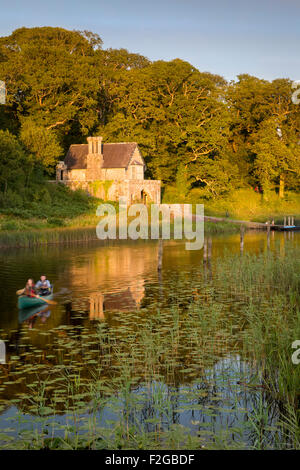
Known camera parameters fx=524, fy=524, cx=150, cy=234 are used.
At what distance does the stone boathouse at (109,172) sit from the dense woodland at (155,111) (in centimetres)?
283

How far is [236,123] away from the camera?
82562 mm

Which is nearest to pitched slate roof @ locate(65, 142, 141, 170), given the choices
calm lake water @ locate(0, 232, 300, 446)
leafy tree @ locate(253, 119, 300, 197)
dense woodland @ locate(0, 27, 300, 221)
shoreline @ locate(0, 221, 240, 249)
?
dense woodland @ locate(0, 27, 300, 221)

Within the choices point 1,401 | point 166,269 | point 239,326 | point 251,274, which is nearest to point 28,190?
point 166,269

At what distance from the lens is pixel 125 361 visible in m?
12.2

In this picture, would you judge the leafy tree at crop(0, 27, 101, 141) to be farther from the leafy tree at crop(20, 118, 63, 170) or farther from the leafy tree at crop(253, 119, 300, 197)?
the leafy tree at crop(253, 119, 300, 197)

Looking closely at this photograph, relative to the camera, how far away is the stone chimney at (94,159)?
67250 millimetres

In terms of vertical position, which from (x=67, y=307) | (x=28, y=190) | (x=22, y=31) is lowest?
(x=67, y=307)

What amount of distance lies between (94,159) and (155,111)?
424 inches

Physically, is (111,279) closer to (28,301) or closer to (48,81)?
(28,301)

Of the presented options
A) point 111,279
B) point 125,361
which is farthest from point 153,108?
point 125,361

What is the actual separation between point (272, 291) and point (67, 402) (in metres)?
12.5

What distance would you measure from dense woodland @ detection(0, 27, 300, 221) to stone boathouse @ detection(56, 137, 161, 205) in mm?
2826

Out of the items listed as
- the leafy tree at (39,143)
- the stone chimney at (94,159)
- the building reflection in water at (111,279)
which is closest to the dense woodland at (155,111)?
the leafy tree at (39,143)

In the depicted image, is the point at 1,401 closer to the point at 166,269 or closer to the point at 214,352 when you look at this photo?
the point at 214,352
